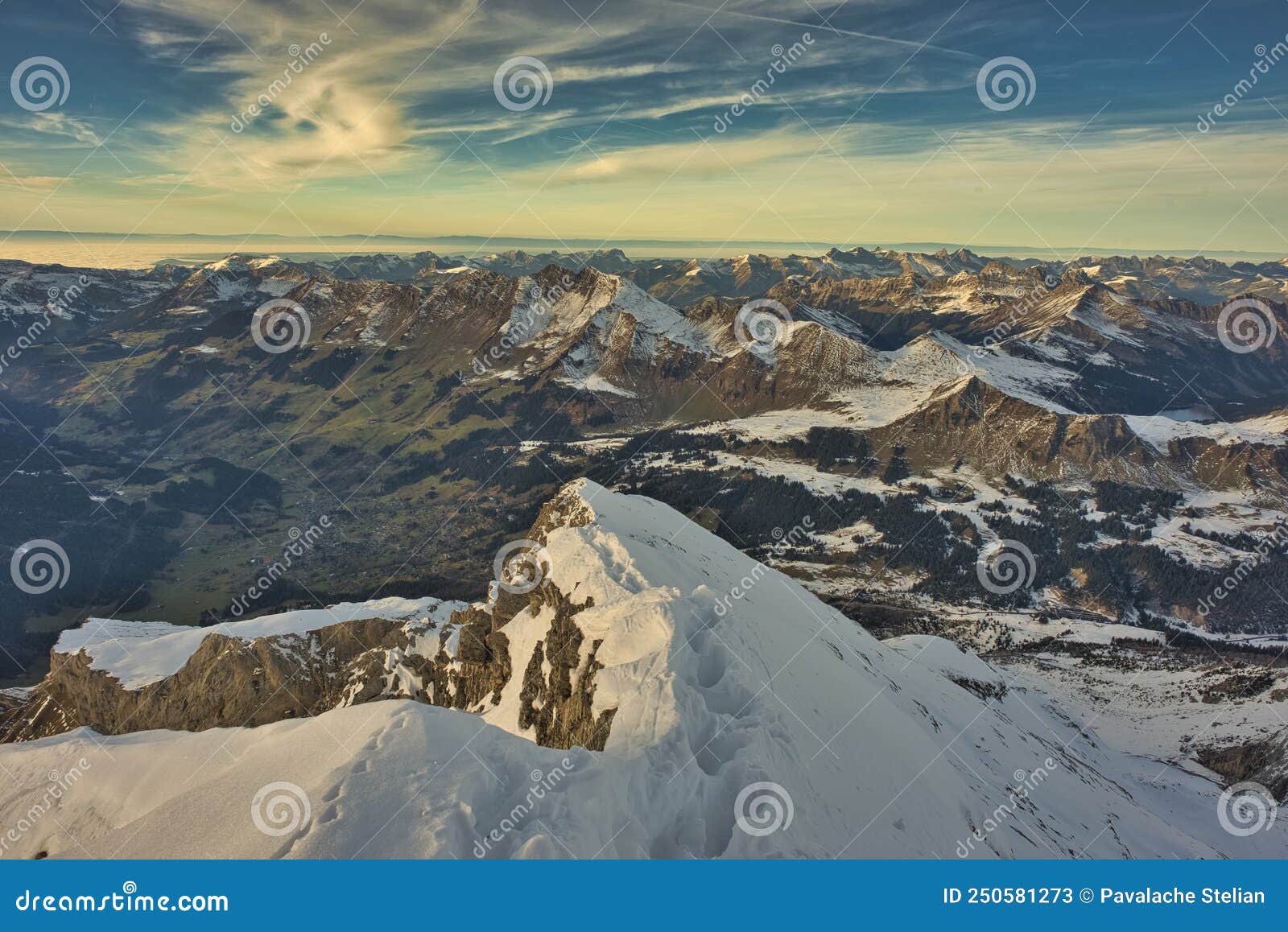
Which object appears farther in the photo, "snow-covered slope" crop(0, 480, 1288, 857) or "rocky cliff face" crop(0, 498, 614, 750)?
"rocky cliff face" crop(0, 498, 614, 750)

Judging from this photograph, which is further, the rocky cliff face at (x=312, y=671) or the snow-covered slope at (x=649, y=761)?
the rocky cliff face at (x=312, y=671)

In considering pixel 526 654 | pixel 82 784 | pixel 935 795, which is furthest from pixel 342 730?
pixel 82 784

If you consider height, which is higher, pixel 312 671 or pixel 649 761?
pixel 649 761

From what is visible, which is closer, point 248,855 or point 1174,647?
point 248,855

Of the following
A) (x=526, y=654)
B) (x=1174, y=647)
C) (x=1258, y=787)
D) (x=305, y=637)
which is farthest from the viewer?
(x=1174, y=647)

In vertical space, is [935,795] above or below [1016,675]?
above

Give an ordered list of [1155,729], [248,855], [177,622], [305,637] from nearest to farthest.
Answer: [248,855], [305,637], [1155,729], [177,622]

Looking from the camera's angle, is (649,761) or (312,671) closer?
(649,761)

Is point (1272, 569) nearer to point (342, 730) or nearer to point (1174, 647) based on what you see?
point (1174, 647)
